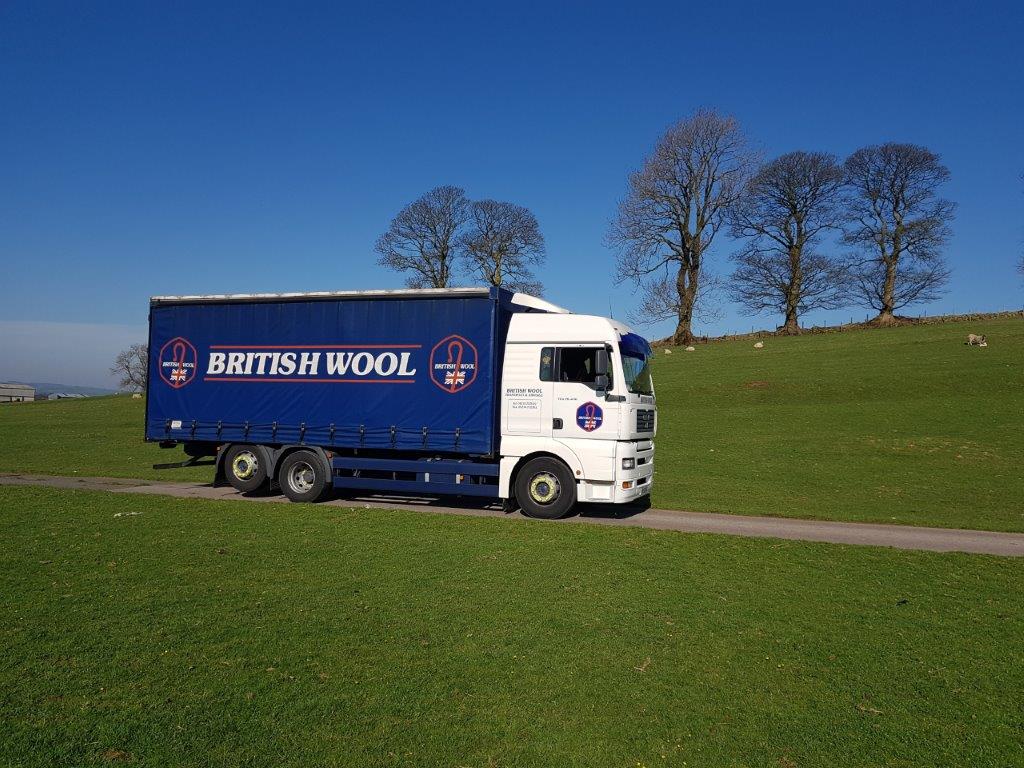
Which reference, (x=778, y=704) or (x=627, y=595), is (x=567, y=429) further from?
(x=778, y=704)

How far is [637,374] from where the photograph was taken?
43.7 feet

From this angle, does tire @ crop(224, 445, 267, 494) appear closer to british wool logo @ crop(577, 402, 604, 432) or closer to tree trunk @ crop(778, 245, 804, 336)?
british wool logo @ crop(577, 402, 604, 432)

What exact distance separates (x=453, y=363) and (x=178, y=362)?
6567 millimetres

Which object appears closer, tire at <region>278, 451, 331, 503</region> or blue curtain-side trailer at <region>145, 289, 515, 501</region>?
blue curtain-side trailer at <region>145, 289, 515, 501</region>

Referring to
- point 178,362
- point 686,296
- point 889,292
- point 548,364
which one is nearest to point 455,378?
point 548,364

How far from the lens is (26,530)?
→ 10.8 meters

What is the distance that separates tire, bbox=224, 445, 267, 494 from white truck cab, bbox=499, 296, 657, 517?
536cm

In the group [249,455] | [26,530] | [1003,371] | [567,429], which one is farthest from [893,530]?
[1003,371]

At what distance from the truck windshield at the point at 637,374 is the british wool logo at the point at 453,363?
2.73 metres

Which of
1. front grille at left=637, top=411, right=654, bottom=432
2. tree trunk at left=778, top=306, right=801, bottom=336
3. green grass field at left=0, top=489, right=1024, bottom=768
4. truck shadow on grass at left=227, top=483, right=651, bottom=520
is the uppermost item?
tree trunk at left=778, top=306, right=801, bottom=336

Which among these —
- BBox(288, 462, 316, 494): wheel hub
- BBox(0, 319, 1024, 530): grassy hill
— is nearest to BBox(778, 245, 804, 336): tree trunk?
BBox(0, 319, 1024, 530): grassy hill

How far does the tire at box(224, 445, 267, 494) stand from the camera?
49.3 ft

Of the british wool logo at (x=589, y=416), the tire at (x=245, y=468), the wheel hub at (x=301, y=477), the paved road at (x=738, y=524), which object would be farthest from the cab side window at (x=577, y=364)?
Answer: the tire at (x=245, y=468)

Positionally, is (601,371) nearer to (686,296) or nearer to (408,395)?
(408,395)
